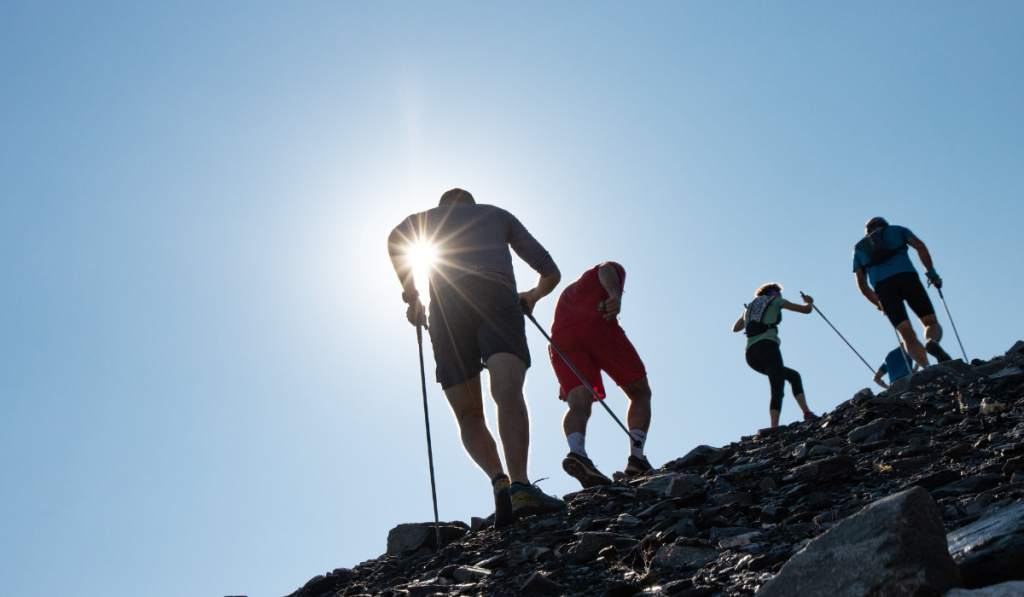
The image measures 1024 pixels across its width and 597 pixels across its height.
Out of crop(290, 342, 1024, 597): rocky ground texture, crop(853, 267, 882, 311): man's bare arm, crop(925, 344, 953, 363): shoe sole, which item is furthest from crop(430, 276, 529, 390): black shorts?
crop(853, 267, 882, 311): man's bare arm

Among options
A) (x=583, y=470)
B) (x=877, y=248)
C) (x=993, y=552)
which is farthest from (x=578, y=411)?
(x=877, y=248)

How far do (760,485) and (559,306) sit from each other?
12.0 feet

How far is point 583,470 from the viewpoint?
671 cm

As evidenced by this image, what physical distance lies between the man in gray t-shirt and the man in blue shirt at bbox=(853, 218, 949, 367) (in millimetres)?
6195

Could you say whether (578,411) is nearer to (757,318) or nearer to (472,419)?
(472,419)

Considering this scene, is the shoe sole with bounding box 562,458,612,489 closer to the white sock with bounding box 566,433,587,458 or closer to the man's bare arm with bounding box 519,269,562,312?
the white sock with bounding box 566,433,587,458

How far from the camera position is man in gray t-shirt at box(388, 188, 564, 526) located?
5.30m

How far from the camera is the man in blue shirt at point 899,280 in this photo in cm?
1012

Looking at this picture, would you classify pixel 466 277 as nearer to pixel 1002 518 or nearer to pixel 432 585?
pixel 432 585

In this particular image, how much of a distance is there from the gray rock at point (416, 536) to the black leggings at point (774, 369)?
5.90m

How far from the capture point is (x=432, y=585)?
4023 mm

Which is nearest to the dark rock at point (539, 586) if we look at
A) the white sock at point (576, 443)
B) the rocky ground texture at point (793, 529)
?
the rocky ground texture at point (793, 529)

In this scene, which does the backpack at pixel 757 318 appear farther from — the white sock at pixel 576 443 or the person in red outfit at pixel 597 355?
the white sock at pixel 576 443

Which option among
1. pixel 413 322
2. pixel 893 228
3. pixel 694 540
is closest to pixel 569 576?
pixel 694 540
